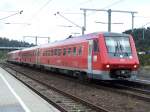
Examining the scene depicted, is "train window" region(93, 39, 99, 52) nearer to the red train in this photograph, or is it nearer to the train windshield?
the red train

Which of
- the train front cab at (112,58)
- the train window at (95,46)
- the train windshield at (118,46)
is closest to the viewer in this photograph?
the train front cab at (112,58)

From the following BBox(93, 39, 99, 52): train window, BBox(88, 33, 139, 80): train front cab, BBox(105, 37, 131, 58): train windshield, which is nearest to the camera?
BBox(88, 33, 139, 80): train front cab

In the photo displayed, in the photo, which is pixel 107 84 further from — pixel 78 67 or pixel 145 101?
pixel 145 101

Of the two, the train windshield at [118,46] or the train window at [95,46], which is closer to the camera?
the train windshield at [118,46]

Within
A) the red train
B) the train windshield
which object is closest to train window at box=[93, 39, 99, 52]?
the red train

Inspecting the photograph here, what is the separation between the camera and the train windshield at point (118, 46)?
2375 centimetres

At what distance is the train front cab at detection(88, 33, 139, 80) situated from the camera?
23.0 m

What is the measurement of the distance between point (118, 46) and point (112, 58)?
3.00ft

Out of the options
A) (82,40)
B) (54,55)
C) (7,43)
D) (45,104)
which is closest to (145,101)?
(45,104)

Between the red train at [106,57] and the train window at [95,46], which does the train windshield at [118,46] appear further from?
the train window at [95,46]

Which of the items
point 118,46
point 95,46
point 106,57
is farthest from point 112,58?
point 95,46

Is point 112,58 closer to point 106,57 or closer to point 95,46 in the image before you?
point 106,57

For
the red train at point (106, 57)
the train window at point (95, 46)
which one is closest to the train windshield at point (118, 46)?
the red train at point (106, 57)

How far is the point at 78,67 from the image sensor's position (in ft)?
89.4
